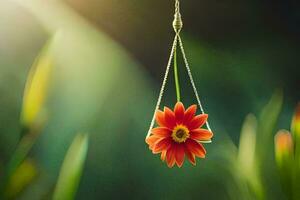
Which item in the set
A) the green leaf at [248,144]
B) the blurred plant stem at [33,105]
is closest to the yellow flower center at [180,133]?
the green leaf at [248,144]

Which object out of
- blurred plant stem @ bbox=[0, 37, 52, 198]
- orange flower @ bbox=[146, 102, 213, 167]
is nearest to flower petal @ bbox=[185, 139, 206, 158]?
orange flower @ bbox=[146, 102, 213, 167]

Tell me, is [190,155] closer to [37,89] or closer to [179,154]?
[179,154]

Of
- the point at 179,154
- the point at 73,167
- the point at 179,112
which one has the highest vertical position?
the point at 179,112

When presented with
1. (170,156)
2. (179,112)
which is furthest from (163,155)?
(179,112)

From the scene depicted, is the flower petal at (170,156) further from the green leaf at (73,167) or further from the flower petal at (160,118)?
the green leaf at (73,167)

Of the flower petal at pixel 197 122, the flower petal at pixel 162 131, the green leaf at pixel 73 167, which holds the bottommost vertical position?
the green leaf at pixel 73 167

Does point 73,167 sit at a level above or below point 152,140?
below

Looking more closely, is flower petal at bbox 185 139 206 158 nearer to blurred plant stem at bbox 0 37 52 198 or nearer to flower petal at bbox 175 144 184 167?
flower petal at bbox 175 144 184 167
